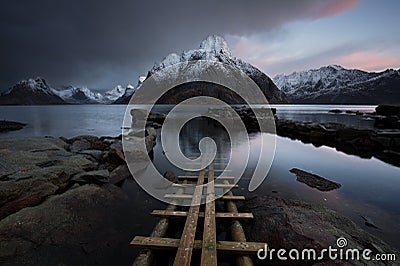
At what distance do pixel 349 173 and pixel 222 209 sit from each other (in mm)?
7094

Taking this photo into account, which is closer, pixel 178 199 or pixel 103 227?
pixel 103 227

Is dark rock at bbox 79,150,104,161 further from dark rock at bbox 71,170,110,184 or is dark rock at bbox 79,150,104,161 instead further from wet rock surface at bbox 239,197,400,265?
wet rock surface at bbox 239,197,400,265

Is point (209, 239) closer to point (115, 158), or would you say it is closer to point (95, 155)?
point (115, 158)

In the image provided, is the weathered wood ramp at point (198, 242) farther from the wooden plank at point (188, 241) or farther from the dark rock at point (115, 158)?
the dark rock at point (115, 158)

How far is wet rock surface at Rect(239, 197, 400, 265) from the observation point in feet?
11.9

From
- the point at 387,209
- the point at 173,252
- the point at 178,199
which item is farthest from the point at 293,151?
the point at 173,252

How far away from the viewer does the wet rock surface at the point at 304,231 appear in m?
3.62

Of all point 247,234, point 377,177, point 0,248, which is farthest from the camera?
point 377,177

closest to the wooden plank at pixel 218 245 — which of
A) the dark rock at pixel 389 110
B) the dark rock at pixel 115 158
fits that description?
the dark rock at pixel 115 158

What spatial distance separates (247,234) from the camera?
4359 millimetres

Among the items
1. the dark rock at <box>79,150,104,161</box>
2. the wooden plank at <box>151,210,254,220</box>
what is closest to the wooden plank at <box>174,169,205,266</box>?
the wooden plank at <box>151,210,254,220</box>

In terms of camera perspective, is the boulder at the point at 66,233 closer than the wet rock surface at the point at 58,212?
Yes

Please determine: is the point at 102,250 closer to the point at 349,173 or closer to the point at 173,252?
the point at 173,252

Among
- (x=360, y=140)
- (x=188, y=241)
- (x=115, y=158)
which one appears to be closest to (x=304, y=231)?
(x=188, y=241)
